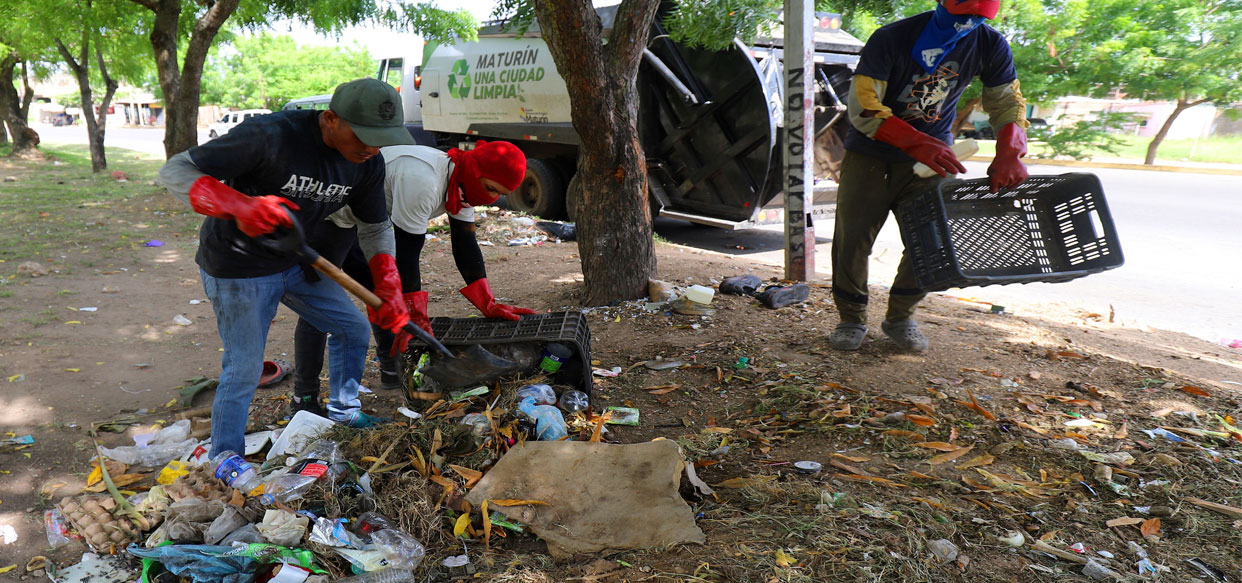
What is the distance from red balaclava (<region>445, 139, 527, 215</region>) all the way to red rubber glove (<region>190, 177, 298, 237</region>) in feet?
3.00

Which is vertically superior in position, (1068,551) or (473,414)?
(473,414)

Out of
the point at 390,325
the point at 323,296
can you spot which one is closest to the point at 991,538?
the point at 390,325

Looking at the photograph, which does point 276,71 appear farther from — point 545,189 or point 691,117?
point 691,117

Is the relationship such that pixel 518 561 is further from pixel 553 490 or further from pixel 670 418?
pixel 670 418

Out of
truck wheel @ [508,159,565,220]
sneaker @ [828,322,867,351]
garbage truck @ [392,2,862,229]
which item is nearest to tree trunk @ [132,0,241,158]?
garbage truck @ [392,2,862,229]

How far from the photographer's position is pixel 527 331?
3.29 metres

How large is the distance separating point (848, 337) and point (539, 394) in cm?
180

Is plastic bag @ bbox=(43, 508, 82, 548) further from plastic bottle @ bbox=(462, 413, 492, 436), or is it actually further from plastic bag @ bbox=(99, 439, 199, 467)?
plastic bottle @ bbox=(462, 413, 492, 436)

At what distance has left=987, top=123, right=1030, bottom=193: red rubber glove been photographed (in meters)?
3.45

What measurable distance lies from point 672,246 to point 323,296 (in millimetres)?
5314

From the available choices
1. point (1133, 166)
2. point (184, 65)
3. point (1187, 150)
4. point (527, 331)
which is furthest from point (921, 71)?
point (1187, 150)

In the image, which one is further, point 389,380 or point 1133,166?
point 1133,166

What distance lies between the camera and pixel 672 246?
7965 mm

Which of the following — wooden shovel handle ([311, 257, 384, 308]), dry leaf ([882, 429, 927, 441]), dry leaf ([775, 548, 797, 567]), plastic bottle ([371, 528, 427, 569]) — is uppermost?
wooden shovel handle ([311, 257, 384, 308])
